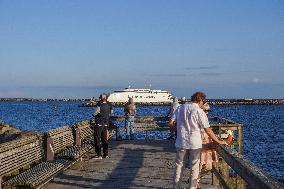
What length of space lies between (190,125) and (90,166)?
227 inches

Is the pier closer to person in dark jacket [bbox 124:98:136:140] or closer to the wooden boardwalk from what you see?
the wooden boardwalk

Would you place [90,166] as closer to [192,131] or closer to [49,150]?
[49,150]

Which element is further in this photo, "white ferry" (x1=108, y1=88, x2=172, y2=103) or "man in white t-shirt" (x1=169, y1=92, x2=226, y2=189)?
"white ferry" (x1=108, y1=88, x2=172, y2=103)

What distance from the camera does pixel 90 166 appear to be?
13.4m

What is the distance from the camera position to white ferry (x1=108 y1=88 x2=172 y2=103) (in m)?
176

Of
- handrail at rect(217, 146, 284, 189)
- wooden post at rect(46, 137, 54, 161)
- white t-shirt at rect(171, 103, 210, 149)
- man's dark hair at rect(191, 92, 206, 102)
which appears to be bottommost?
wooden post at rect(46, 137, 54, 161)

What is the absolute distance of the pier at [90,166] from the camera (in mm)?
9195

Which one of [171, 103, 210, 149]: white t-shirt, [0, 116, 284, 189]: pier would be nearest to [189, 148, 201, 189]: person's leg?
[171, 103, 210, 149]: white t-shirt

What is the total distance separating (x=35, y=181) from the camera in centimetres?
945

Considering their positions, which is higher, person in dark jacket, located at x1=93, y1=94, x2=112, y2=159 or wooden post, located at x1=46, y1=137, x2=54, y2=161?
person in dark jacket, located at x1=93, y1=94, x2=112, y2=159

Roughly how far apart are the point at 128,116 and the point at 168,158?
701 centimetres

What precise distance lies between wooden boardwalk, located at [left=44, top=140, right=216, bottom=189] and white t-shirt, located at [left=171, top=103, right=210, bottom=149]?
212 cm

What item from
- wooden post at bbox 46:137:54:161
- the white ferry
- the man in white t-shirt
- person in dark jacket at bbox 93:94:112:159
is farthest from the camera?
the white ferry

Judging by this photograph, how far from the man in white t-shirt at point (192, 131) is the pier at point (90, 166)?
0.41 metres
